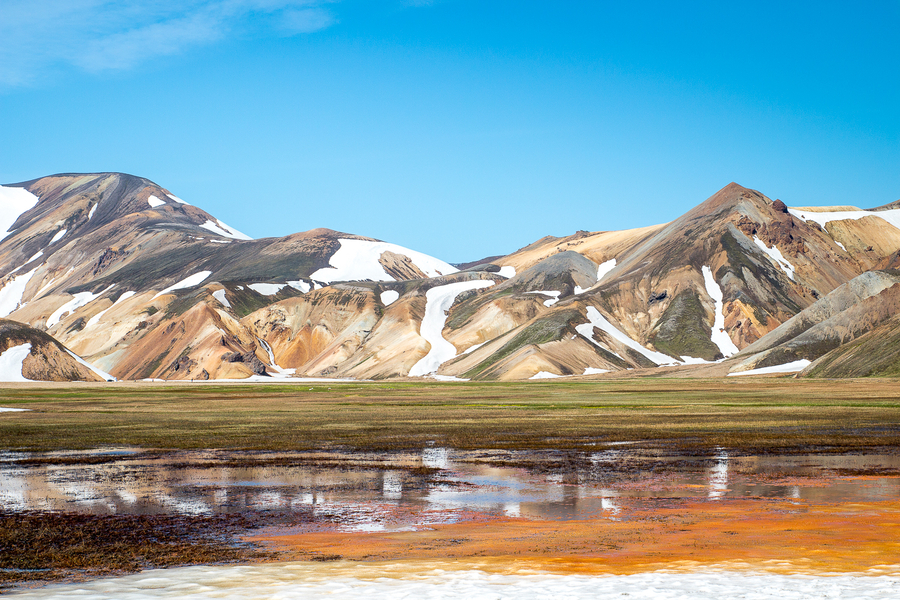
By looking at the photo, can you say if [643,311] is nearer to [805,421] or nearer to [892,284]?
[892,284]

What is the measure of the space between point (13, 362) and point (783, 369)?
127 metres

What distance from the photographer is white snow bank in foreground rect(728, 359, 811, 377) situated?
135 metres

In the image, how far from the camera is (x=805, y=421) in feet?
170

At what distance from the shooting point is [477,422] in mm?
54812

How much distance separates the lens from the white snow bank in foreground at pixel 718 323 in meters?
177

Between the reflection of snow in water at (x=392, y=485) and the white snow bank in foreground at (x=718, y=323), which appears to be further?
the white snow bank in foreground at (x=718, y=323)

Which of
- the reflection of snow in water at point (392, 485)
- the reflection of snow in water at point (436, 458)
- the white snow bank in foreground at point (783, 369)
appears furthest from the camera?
the white snow bank in foreground at point (783, 369)

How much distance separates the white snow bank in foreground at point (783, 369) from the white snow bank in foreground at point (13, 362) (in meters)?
117

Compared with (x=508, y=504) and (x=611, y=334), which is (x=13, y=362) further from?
(x=508, y=504)

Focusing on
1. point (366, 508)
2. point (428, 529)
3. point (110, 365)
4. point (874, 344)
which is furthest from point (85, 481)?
point (110, 365)

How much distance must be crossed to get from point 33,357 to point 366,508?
466ft

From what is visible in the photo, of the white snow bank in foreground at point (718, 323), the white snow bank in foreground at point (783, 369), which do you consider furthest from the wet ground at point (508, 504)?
the white snow bank in foreground at point (718, 323)

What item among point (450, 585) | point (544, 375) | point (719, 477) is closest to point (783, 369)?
point (544, 375)

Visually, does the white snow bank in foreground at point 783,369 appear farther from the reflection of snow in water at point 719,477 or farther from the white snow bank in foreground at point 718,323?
the reflection of snow in water at point 719,477
